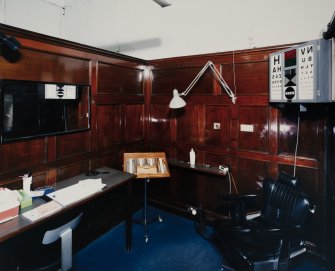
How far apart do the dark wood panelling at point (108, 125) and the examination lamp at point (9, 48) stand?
1120mm

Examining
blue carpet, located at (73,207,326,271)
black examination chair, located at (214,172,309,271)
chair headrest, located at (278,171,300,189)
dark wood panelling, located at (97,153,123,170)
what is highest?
dark wood panelling, located at (97,153,123,170)

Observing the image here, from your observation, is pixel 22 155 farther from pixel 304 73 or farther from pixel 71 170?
pixel 304 73

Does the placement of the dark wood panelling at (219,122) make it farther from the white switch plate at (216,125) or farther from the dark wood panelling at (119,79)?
the dark wood panelling at (119,79)

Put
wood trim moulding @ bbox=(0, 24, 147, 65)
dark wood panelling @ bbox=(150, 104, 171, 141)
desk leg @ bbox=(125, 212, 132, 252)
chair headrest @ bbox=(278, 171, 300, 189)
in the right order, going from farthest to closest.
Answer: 1. dark wood panelling @ bbox=(150, 104, 171, 141)
2. desk leg @ bbox=(125, 212, 132, 252)
3. chair headrest @ bbox=(278, 171, 300, 189)
4. wood trim moulding @ bbox=(0, 24, 147, 65)

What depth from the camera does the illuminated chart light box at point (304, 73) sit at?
1.96m

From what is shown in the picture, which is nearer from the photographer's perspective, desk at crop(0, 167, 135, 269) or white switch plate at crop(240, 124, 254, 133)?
desk at crop(0, 167, 135, 269)

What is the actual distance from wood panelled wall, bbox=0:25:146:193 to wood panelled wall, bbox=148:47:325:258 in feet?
1.37

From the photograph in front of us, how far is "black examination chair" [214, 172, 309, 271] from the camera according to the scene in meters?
2.01

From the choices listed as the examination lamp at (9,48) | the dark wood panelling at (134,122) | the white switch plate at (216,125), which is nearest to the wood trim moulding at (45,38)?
the examination lamp at (9,48)

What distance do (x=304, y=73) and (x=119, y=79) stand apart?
2291mm

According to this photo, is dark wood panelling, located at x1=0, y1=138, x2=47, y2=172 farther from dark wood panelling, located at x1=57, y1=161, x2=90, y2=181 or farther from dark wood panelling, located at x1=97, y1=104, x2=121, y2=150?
dark wood panelling, located at x1=97, y1=104, x2=121, y2=150

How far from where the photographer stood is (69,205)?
2156 millimetres

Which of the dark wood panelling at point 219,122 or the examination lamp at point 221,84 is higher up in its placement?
the examination lamp at point 221,84

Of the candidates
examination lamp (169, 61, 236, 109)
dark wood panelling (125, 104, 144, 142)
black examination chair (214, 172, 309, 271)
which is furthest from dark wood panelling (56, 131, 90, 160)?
black examination chair (214, 172, 309, 271)
